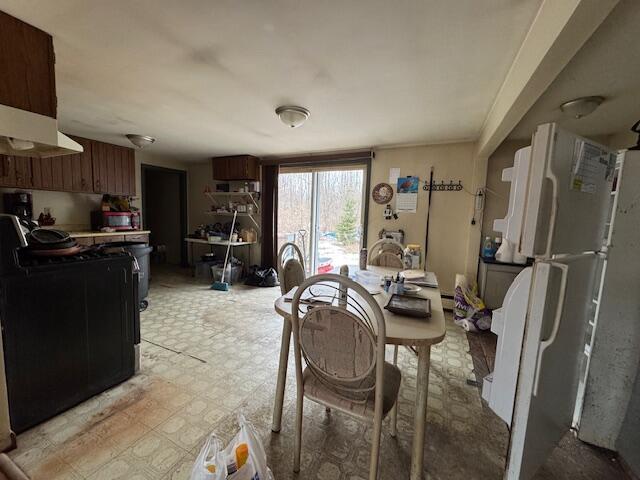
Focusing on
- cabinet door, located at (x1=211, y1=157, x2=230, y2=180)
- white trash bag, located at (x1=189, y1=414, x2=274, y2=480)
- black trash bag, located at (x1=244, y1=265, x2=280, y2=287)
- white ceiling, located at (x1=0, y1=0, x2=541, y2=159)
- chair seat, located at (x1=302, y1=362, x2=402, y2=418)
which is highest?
white ceiling, located at (x1=0, y1=0, x2=541, y2=159)

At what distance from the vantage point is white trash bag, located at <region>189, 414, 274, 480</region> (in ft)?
3.31

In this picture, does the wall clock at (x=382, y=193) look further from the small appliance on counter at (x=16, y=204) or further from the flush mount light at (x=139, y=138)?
the small appliance on counter at (x=16, y=204)

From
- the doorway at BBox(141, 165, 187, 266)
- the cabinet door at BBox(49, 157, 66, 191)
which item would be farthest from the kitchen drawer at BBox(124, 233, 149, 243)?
the doorway at BBox(141, 165, 187, 266)

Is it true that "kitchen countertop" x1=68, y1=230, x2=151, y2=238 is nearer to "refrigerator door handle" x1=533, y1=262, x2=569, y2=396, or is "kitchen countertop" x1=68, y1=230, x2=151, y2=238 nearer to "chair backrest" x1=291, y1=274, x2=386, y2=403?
"chair backrest" x1=291, y1=274, x2=386, y2=403

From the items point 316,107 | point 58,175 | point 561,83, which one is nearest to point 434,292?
point 561,83

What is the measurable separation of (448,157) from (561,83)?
166cm

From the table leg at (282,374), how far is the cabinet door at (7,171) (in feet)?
13.0

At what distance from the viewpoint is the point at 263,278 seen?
176 inches

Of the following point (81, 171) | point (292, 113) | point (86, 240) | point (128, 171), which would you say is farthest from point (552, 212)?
point (128, 171)

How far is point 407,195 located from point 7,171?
4889 millimetres

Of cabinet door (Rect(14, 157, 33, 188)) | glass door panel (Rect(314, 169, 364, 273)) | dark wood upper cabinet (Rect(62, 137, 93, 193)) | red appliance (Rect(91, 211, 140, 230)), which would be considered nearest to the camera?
cabinet door (Rect(14, 157, 33, 188))

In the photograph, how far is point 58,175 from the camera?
11.6ft

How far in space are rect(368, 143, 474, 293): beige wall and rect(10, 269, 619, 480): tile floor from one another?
1.39 metres

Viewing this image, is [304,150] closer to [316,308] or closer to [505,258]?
[505,258]
